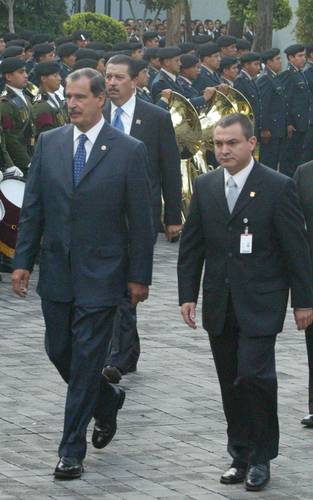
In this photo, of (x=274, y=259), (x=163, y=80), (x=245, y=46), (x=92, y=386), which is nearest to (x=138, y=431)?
(x=92, y=386)

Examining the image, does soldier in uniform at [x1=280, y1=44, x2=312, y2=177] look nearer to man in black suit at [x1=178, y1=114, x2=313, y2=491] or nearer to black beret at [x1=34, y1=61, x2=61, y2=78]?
black beret at [x1=34, y1=61, x2=61, y2=78]

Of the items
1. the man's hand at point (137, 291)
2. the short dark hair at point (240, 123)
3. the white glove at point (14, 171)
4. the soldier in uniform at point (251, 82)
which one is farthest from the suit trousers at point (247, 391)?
the soldier in uniform at point (251, 82)

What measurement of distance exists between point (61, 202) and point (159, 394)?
82.2 inches

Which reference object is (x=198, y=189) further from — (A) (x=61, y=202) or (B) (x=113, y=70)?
(B) (x=113, y=70)

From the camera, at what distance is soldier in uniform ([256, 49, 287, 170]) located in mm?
22359

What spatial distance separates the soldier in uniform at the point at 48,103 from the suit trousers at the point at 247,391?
8.10 meters

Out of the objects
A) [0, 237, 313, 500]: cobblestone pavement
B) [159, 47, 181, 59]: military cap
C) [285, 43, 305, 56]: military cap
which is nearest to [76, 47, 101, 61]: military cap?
[159, 47, 181, 59]: military cap

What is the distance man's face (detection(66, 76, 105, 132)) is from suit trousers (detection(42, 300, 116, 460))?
34.2 inches

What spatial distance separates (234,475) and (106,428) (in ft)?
2.72

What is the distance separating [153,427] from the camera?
8961 millimetres

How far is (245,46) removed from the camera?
2703cm

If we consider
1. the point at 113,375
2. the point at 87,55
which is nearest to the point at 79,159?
the point at 113,375

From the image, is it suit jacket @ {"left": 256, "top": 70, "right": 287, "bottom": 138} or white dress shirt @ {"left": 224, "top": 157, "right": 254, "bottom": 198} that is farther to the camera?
suit jacket @ {"left": 256, "top": 70, "right": 287, "bottom": 138}

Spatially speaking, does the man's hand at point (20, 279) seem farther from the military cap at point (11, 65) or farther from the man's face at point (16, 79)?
the man's face at point (16, 79)
